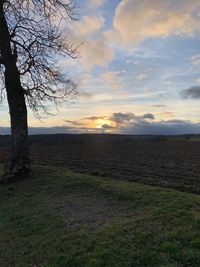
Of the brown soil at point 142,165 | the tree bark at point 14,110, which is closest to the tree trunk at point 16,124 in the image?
the tree bark at point 14,110

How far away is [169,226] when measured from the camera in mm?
8180

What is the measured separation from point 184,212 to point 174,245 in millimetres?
1904

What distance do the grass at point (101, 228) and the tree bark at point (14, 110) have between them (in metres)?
3.87

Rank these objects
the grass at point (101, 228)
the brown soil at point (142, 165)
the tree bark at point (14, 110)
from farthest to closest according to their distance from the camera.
→ the brown soil at point (142, 165) → the tree bark at point (14, 110) → the grass at point (101, 228)

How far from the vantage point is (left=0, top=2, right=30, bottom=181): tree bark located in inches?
681

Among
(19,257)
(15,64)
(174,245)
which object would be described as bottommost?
(19,257)

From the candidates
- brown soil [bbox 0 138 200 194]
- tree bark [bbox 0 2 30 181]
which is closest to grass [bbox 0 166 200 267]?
tree bark [bbox 0 2 30 181]

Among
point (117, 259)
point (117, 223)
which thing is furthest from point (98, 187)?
point (117, 259)

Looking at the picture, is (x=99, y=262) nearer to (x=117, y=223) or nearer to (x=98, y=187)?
(x=117, y=223)

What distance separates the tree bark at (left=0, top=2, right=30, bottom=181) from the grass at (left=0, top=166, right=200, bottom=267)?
387cm

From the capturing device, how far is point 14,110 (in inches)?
692

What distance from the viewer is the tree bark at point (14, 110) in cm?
1730

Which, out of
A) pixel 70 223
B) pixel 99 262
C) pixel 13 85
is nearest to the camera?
pixel 99 262

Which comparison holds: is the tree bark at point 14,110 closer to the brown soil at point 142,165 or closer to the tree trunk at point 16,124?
the tree trunk at point 16,124
